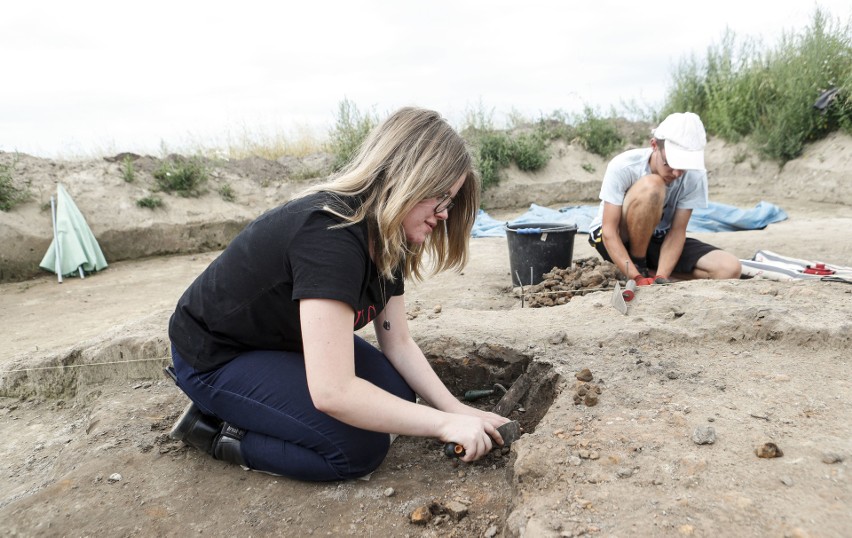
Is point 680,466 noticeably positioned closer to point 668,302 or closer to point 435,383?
point 435,383

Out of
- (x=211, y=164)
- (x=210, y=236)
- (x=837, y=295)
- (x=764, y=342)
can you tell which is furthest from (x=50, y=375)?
(x=211, y=164)

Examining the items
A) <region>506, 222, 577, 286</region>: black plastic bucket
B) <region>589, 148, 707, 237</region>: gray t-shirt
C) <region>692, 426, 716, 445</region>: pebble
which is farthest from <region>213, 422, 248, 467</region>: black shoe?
<region>589, 148, 707, 237</region>: gray t-shirt

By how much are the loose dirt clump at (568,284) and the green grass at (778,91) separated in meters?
5.56

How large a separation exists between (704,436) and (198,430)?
155cm

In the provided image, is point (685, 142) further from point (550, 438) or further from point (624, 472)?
point (624, 472)

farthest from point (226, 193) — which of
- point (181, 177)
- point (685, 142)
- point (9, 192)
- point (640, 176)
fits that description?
point (685, 142)

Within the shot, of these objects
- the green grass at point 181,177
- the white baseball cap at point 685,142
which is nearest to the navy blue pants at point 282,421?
the white baseball cap at point 685,142

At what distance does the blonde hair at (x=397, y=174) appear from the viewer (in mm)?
1595

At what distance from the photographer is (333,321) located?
5.07 feet

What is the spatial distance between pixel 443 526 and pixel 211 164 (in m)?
8.04

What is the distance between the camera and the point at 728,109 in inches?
354

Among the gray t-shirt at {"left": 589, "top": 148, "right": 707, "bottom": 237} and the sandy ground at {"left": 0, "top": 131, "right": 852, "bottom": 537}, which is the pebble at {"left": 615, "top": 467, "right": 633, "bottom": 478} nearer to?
the sandy ground at {"left": 0, "top": 131, "right": 852, "bottom": 537}

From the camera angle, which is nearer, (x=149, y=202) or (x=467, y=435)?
(x=467, y=435)

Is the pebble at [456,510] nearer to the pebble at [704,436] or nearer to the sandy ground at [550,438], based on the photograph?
the sandy ground at [550,438]
